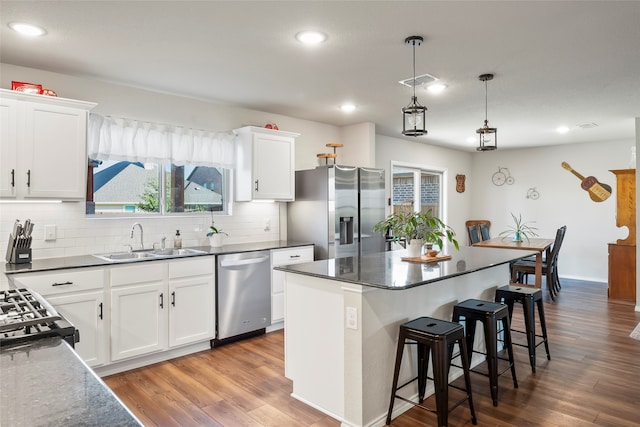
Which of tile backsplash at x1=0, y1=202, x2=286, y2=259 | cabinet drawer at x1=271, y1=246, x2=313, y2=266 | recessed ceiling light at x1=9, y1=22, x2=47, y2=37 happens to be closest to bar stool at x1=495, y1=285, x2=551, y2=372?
cabinet drawer at x1=271, y1=246, x2=313, y2=266

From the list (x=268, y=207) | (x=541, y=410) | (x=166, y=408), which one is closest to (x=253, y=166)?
(x=268, y=207)

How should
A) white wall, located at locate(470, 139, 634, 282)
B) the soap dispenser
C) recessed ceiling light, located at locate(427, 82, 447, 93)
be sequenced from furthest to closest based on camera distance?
white wall, located at locate(470, 139, 634, 282)
the soap dispenser
recessed ceiling light, located at locate(427, 82, 447, 93)

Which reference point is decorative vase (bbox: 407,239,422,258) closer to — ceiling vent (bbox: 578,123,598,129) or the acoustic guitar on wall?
ceiling vent (bbox: 578,123,598,129)

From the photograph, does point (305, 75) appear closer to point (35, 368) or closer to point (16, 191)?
point (16, 191)

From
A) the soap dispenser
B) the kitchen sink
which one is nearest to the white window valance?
the soap dispenser

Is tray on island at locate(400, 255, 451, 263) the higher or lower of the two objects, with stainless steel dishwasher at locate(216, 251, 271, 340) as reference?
higher

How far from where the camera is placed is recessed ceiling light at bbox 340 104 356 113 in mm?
4477

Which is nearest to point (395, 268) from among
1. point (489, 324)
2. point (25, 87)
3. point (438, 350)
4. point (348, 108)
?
point (438, 350)

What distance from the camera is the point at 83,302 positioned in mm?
2967

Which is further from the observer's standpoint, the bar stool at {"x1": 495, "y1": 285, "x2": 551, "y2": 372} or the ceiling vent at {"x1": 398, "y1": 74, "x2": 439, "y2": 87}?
the ceiling vent at {"x1": 398, "y1": 74, "x2": 439, "y2": 87}

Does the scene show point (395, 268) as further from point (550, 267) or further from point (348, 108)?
point (550, 267)

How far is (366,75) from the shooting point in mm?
3467

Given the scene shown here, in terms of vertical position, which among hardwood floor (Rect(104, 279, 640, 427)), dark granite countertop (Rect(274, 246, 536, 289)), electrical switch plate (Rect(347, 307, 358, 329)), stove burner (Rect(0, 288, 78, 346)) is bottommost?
hardwood floor (Rect(104, 279, 640, 427))

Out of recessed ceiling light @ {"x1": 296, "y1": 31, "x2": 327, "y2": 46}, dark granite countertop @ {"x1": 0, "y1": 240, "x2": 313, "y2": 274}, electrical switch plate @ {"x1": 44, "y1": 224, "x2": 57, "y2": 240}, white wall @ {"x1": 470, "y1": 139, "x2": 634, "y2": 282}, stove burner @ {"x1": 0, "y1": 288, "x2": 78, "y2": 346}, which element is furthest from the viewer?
white wall @ {"x1": 470, "y1": 139, "x2": 634, "y2": 282}
